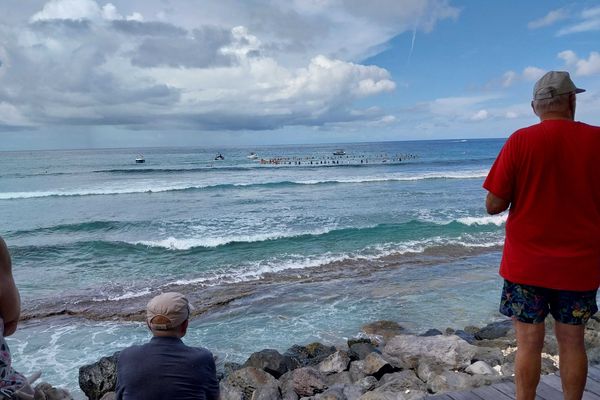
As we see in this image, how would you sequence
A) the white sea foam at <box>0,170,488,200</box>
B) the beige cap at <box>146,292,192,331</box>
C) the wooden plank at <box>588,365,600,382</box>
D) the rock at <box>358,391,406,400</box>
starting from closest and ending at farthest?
the beige cap at <box>146,292,192,331</box> → the wooden plank at <box>588,365,600,382</box> → the rock at <box>358,391,406,400</box> → the white sea foam at <box>0,170,488,200</box>

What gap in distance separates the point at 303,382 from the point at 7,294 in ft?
13.8

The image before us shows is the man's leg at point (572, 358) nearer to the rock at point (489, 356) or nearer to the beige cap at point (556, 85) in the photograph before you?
the beige cap at point (556, 85)

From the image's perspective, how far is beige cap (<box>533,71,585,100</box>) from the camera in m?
2.39

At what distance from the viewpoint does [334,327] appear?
802 cm

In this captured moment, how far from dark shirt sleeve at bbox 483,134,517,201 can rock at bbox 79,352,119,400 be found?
5.31m

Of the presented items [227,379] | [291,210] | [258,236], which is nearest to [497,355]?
[227,379]

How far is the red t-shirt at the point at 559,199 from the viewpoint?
2270 mm

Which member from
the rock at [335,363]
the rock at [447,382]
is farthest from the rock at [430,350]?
the rock at [447,382]

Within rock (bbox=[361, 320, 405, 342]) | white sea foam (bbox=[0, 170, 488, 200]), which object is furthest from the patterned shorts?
white sea foam (bbox=[0, 170, 488, 200])

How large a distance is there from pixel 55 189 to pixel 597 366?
36934 millimetres

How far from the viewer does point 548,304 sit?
96.2 inches

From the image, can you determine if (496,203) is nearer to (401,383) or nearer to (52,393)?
(401,383)

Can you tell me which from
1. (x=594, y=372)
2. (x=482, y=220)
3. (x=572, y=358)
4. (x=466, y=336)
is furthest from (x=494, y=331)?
(x=482, y=220)

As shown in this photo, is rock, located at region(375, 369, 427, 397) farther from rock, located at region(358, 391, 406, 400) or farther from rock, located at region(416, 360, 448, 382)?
rock, located at region(358, 391, 406, 400)
